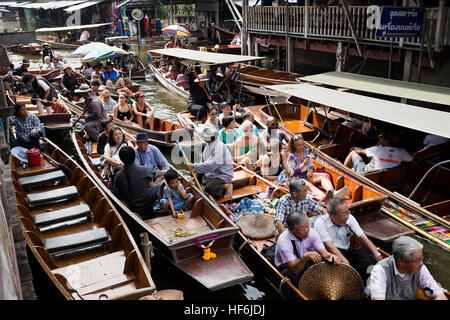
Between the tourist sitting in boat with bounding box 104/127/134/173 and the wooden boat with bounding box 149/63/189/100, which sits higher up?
the tourist sitting in boat with bounding box 104/127/134/173

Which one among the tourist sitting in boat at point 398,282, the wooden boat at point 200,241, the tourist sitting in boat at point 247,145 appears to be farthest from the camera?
the tourist sitting in boat at point 247,145

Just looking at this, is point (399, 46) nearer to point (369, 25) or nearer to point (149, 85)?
point (369, 25)

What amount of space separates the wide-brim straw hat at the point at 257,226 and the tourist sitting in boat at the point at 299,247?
3.95 ft

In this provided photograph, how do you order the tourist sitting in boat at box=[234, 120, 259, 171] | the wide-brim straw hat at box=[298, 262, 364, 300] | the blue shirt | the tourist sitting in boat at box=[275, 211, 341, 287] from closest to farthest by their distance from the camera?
1. the wide-brim straw hat at box=[298, 262, 364, 300]
2. the tourist sitting in boat at box=[275, 211, 341, 287]
3. the blue shirt
4. the tourist sitting in boat at box=[234, 120, 259, 171]

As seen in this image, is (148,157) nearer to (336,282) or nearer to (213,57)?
(336,282)

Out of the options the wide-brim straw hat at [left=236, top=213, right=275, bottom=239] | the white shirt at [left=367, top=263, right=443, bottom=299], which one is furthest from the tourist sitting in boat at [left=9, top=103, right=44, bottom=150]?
the white shirt at [left=367, top=263, right=443, bottom=299]

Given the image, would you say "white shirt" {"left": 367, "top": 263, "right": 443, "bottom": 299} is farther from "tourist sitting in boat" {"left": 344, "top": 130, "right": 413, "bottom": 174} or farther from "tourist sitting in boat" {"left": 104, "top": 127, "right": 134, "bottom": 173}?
"tourist sitting in boat" {"left": 104, "top": 127, "right": 134, "bottom": 173}

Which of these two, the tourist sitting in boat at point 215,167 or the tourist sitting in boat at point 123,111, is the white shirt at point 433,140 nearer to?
the tourist sitting in boat at point 215,167

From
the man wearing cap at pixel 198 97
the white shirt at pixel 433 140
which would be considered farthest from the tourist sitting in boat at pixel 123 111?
the white shirt at pixel 433 140

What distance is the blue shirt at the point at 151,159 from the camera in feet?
22.8

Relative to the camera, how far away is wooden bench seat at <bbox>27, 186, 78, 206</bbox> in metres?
6.55

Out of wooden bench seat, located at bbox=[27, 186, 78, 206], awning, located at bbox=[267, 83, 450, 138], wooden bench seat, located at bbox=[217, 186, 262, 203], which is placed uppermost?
awning, located at bbox=[267, 83, 450, 138]

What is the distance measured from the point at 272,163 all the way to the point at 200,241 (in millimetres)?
2980

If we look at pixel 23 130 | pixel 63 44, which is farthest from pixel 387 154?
pixel 63 44
